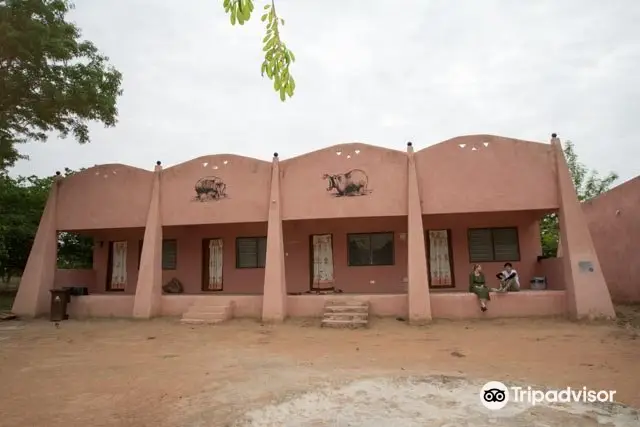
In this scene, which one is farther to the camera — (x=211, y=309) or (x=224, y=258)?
(x=224, y=258)

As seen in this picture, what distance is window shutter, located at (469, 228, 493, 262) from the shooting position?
44.7ft

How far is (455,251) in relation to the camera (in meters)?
13.7

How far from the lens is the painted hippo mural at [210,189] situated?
42.8ft

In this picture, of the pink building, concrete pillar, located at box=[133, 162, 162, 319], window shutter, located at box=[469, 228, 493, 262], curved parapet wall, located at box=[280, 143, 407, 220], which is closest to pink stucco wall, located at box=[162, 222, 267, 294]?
the pink building

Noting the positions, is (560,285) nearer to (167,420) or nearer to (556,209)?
(556,209)

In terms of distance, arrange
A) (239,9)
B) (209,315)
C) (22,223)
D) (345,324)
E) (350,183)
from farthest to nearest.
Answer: (22,223) → (350,183) → (209,315) → (345,324) → (239,9)

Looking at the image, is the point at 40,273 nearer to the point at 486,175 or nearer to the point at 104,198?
the point at 104,198

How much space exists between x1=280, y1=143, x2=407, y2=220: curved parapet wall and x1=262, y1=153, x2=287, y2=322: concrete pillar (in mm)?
305

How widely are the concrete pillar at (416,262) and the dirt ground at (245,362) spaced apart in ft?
1.61

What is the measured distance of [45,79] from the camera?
11820 mm

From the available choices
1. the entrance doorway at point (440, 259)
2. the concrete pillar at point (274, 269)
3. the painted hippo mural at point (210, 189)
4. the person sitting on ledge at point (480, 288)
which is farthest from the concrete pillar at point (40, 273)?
the person sitting on ledge at point (480, 288)

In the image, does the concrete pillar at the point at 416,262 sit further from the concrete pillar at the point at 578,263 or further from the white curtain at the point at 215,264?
the white curtain at the point at 215,264

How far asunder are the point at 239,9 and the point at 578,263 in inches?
437

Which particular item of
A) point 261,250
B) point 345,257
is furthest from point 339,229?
point 261,250
